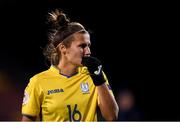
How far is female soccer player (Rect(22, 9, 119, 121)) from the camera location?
2.69m

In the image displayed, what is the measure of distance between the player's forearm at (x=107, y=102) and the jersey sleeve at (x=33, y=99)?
1.41ft

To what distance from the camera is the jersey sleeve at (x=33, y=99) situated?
9.21 feet

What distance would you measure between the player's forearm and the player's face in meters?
0.25

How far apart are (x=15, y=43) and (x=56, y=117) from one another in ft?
16.0

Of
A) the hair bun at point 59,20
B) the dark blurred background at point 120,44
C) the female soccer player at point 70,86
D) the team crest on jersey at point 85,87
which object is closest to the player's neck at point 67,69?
the female soccer player at point 70,86

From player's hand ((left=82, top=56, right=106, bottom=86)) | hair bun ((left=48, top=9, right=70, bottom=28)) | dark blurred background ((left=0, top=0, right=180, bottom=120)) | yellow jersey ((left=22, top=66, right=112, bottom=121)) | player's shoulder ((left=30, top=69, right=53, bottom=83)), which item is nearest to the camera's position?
player's hand ((left=82, top=56, right=106, bottom=86))

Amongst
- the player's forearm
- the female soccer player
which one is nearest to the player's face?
the female soccer player

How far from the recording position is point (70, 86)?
2.87 meters

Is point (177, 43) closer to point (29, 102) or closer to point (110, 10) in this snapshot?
point (110, 10)

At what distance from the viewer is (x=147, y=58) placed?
8.12m

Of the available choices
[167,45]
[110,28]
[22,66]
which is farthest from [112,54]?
[22,66]

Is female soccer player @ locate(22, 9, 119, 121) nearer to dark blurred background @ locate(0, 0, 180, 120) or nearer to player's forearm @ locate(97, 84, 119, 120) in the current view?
player's forearm @ locate(97, 84, 119, 120)

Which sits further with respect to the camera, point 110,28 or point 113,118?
point 110,28

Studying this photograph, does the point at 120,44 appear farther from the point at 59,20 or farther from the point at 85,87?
the point at 85,87
